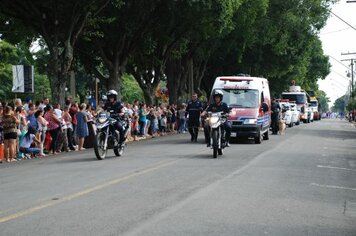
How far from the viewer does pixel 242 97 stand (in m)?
23.7

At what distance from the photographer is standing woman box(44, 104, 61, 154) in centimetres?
2003

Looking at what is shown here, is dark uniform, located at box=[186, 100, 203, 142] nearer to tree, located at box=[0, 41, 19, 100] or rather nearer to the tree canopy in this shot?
the tree canopy

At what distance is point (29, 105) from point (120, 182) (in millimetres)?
9846

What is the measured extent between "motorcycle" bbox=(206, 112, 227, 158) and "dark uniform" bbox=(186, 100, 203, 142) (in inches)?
302

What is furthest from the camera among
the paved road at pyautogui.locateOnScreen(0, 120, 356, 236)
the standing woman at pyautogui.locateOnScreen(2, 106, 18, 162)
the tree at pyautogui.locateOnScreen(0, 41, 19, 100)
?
the tree at pyautogui.locateOnScreen(0, 41, 19, 100)

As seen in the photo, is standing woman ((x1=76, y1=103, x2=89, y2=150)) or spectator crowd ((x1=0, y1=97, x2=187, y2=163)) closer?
spectator crowd ((x1=0, y1=97, x2=187, y2=163))

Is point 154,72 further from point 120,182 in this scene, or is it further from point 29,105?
point 120,182

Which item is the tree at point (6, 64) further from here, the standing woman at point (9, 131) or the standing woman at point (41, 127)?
the standing woman at point (9, 131)

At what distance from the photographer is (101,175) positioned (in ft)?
→ 41.3

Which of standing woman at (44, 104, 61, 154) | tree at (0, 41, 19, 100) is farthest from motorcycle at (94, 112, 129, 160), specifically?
tree at (0, 41, 19, 100)

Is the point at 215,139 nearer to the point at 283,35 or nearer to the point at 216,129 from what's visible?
the point at 216,129

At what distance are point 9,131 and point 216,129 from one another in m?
5.73

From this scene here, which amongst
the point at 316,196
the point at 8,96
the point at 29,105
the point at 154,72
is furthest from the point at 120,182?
the point at 8,96

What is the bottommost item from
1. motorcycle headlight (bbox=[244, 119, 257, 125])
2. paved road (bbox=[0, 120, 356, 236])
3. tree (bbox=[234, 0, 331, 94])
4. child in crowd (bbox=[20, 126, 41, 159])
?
paved road (bbox=[0, 120, 356, 236])
